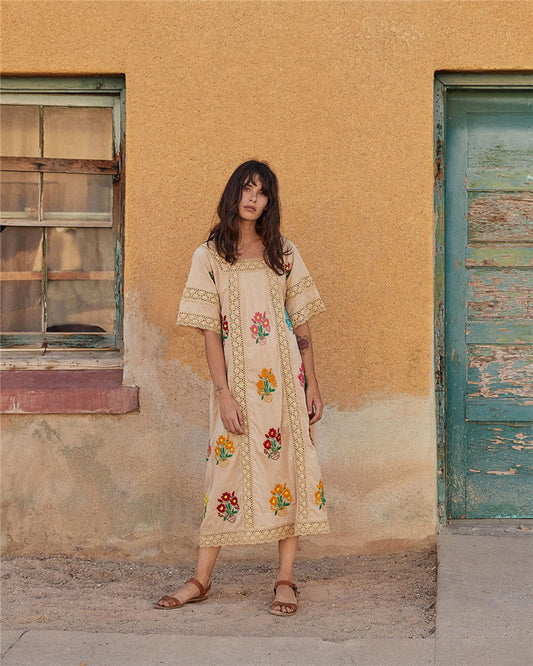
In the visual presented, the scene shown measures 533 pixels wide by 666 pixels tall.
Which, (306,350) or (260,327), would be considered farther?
(306,350)

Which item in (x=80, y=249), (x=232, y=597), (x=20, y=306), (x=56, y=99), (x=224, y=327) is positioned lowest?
(x=232, y=597)

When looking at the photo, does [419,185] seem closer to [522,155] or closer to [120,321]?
[522,155]

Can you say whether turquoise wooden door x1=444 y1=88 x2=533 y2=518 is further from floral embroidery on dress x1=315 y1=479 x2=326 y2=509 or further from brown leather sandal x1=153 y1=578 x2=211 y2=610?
brown leather sandal x1=153 y1=578 x2=211 y2=610

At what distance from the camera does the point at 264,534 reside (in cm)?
355

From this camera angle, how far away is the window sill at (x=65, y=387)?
439 cm

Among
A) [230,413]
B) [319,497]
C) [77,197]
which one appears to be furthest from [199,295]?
[77,197]

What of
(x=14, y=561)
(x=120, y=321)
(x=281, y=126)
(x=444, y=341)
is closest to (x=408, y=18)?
(x=281, y=126)

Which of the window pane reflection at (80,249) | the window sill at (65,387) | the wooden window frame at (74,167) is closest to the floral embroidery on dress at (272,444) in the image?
the window sill at (65,387)

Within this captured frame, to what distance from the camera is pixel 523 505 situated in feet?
14.8

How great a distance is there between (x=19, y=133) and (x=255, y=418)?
85.1 inches

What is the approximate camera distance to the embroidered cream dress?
356 centimetres

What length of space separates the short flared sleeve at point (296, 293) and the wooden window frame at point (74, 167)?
1.24 m

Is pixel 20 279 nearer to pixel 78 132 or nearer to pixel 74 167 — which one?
pixel 74 167

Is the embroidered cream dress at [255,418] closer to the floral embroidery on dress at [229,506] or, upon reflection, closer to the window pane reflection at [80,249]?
the floral embroidery on dress at [229,506]
